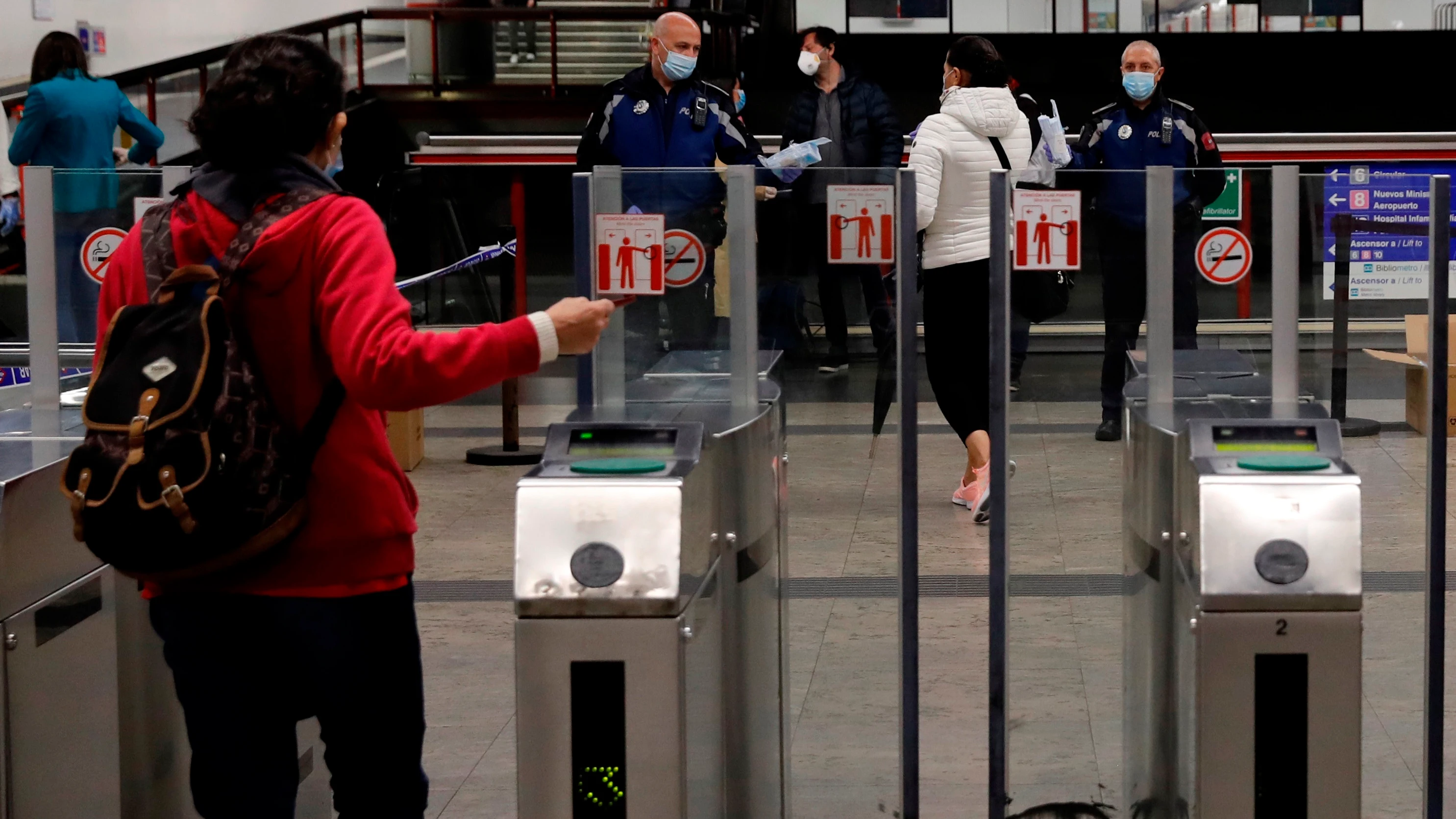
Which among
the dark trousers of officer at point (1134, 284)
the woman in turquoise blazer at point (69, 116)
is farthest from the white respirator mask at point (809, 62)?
the dark trousers of officer at point (1134, 284)

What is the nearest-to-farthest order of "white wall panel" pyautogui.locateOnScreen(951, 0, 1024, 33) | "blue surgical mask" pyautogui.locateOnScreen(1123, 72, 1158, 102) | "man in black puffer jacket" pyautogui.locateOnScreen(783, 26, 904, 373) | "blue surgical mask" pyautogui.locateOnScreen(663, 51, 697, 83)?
"blue surgical mask" pyautogui.locateOnScreen(663, 51, 697, 83), "blue surgical mask" pyautogui.locateOnScreen(1123, 72, 1158, 102), "man in black puffer jacket" pyautogui.locateOnScreen(783, 26, 904, 373), "white wall panel" pyautogui.locateOnScreen(951, 0, 1024, 33)

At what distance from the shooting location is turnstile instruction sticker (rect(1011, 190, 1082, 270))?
3061 millimetres

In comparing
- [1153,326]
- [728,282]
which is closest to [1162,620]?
[1153,326]

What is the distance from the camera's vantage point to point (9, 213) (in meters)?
7.03

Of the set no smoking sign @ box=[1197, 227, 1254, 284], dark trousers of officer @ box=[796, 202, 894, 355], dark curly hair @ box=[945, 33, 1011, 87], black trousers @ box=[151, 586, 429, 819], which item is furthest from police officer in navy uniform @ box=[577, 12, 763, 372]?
black trousers @ box=[151, 586, 429, 819]

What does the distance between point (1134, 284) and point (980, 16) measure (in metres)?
11.6

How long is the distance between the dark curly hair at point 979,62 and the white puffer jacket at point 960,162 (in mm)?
73

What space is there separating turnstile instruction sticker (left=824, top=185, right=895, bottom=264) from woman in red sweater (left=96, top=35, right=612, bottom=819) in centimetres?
102

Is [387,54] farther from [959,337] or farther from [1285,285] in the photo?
[1285,285]

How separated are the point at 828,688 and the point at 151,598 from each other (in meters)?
1.76

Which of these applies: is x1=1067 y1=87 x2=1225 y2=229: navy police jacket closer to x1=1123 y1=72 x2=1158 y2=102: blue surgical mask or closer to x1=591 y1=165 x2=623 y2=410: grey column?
x1=1123 y1=72 x2=1158 y2=102: blue surgical mask

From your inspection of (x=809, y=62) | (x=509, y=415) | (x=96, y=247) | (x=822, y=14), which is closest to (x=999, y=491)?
(x=96, y=247)

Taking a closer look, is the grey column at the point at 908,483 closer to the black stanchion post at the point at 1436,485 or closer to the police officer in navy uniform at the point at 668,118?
the black stanchion post at the point at 1436,485

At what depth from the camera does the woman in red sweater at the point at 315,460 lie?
213 centimetres
